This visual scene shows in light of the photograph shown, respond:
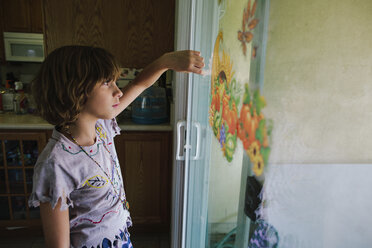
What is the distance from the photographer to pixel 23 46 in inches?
117

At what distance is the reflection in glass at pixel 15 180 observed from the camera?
1987mm

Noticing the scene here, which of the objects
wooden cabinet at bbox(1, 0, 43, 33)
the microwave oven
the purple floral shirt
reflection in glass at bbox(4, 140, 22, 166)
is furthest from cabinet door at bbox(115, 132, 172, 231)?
wooden cabinet at bbox(1, 0, 43, 33)

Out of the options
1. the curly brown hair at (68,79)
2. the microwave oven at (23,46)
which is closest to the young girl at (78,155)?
the curly brown hair at (68,79)

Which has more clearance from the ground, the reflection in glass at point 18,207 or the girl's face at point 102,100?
the girl's face at point 102,100

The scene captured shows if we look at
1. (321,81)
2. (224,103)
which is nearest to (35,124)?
(224,103)

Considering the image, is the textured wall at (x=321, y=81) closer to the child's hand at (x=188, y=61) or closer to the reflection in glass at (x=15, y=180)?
the child's hand at (x=188, y=61)

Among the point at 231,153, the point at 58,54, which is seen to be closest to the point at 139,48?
the point at 58,54

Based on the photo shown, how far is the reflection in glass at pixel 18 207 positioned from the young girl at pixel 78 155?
4.96ft

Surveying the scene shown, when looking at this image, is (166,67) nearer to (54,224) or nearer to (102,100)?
(102,100)

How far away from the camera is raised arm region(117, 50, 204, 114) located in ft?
2.91

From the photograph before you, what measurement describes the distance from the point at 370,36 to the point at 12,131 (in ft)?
7.04

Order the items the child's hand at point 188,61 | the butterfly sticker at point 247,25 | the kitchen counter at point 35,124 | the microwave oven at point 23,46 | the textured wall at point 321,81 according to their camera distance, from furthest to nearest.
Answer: the microwave oven at point 23,46 < the kitchen counter at point 35,124 < the child's hand at point 188,61 < the butterfly sticker at point 247,25 < the textured wall at point 321,81

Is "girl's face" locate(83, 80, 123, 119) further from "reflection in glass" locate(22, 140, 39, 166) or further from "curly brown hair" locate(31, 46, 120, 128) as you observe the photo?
"reflection in glass" locate(22, 140, 39, 166)

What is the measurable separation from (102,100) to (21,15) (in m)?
2.98
